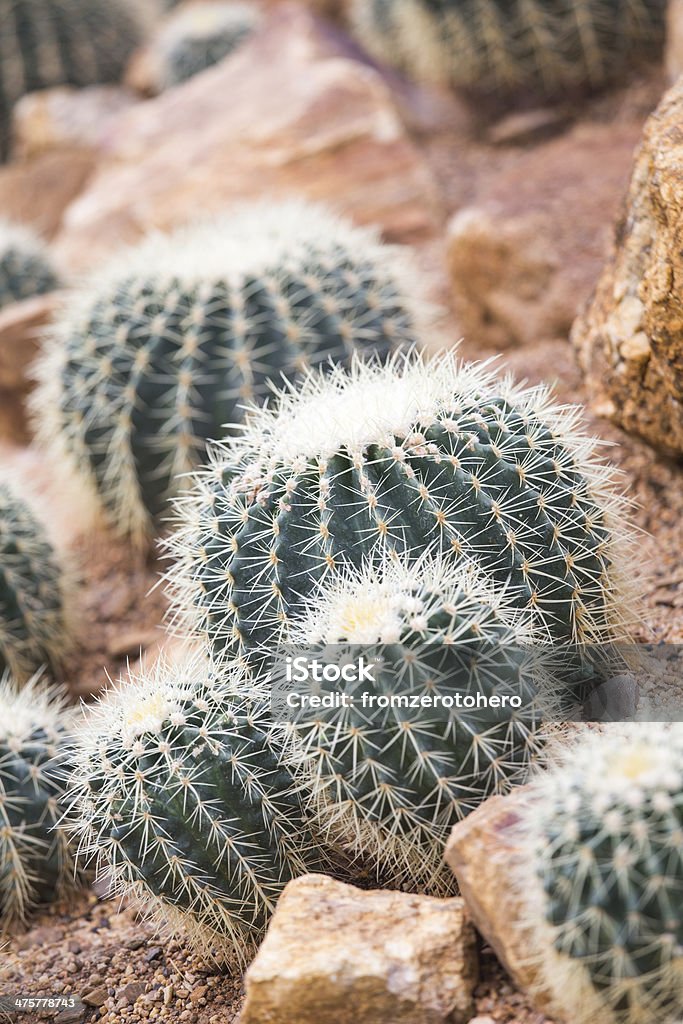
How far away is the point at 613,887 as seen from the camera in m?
1.77

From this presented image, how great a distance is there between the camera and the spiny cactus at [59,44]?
8570 millimetres

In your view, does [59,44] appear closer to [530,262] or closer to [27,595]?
[530,262]

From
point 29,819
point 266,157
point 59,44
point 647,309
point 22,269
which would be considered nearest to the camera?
point 647,309

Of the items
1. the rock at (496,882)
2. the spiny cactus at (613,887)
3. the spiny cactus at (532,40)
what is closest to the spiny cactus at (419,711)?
the rock at (496,882)

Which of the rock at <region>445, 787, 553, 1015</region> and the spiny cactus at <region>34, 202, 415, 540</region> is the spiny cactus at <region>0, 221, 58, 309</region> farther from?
the rock at <region>445, 787, 553, 1015</region>

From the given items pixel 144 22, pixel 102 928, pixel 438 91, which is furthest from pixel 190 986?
pixel 144 22

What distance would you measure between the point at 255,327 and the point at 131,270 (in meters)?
0.69

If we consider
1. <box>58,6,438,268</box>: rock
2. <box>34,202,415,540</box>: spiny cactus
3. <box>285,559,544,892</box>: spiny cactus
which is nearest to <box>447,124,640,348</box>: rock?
<box>34,202,415,540</box>: spiny cactus

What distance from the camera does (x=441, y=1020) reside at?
2006mm

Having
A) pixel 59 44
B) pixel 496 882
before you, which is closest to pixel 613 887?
pixel 496 882

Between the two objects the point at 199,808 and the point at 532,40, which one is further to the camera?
the point at 532,40

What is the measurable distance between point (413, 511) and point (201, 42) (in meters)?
6.96

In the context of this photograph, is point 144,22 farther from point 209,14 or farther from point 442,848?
point 442,848

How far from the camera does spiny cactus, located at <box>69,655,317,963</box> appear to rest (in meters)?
2.44
